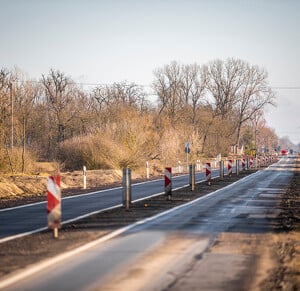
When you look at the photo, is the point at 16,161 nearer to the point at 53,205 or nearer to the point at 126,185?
the point at 126,185

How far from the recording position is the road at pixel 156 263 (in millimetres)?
6980

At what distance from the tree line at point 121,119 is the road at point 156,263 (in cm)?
1859

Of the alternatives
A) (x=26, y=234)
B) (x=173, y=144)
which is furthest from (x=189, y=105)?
(x=26, y=234)

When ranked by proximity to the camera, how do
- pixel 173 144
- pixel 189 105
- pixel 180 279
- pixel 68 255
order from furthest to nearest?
pixel 189 105 → pixel 173 144 → pixel 68 255 → pixel 180 279

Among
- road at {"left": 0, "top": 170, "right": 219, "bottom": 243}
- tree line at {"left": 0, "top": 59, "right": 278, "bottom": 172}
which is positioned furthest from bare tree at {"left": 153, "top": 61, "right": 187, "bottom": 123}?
road at {"left": 0, "top": 170, "right": 219, "bottom": 243}

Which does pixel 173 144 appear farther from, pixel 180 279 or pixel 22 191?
pixel 180 279

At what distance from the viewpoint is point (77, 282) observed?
23.2ft

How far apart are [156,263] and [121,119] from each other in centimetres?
3663

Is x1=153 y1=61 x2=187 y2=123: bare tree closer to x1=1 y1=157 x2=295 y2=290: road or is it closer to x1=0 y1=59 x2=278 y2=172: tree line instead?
x1=0 y1=59 x2=278 y2=172: tree line

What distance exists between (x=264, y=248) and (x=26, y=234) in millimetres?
4694

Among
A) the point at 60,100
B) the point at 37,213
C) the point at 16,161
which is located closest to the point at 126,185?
the point at 37,213

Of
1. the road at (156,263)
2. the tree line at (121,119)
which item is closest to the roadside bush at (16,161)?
the tree line at (121,119)

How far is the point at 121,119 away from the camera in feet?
146

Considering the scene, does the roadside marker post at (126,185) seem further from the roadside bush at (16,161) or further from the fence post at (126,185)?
the roadside bush at (16,161)
